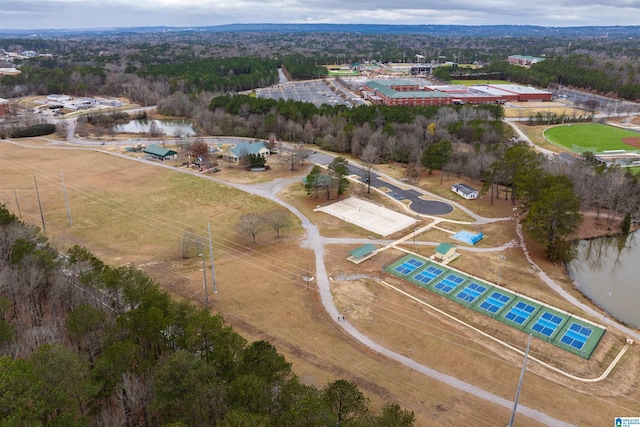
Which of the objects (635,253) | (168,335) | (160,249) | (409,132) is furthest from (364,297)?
(409,132)

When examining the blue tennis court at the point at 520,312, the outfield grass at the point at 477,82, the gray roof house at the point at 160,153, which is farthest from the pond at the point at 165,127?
the outfield grass at the point at 477,82

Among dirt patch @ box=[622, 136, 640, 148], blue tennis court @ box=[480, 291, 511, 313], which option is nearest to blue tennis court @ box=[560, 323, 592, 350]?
blue tennis court @ box=[480, 291, 511, 313]

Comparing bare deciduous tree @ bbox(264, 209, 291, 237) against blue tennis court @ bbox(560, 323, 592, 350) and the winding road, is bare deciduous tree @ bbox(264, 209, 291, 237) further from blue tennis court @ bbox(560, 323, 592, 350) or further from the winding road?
blue tennis court @ bbox(560, 323, 592, 350)

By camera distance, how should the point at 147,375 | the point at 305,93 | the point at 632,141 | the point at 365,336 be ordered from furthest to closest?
the point at 305,93 → the point at 632,141 → the point at 365,336 → the point at 147,375

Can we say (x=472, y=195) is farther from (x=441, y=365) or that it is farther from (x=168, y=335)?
(x=168, y=335)

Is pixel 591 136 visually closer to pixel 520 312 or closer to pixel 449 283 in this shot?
pixel 449 283

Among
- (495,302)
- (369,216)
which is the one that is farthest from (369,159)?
→ (495,302)

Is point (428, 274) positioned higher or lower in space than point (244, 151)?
lower
